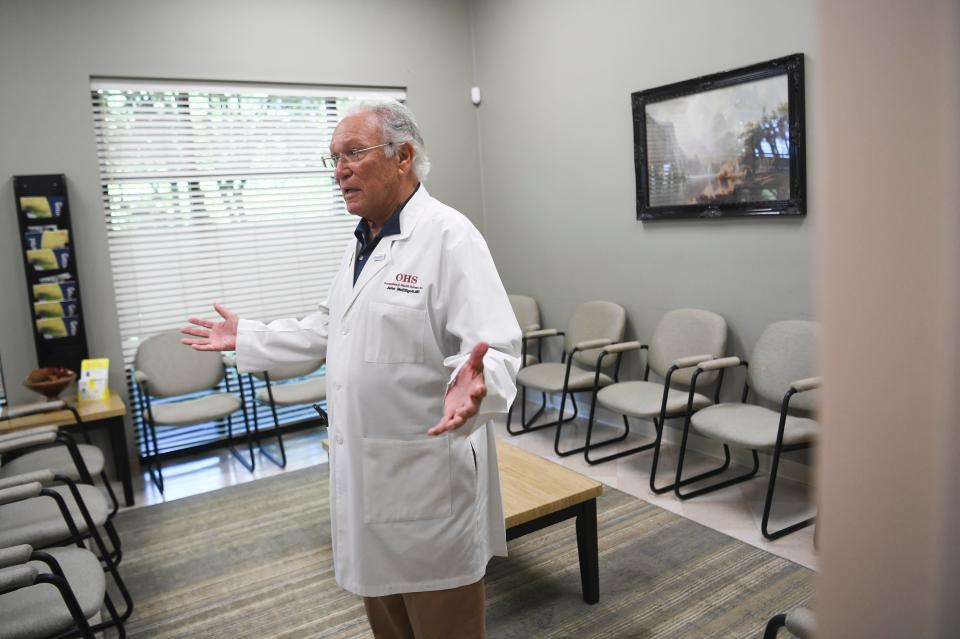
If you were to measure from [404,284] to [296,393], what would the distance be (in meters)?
3.13

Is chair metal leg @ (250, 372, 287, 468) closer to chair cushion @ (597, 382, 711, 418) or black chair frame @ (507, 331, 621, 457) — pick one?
black chair frame @ (507, 331, 621, 457)

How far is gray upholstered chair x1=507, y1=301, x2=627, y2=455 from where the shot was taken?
425 centimetres

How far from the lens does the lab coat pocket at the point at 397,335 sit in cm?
164

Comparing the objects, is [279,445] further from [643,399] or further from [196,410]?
[643,399]

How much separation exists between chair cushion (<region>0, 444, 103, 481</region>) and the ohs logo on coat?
7.60 feet

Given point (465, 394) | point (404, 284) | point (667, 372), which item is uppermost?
point (404, 284)

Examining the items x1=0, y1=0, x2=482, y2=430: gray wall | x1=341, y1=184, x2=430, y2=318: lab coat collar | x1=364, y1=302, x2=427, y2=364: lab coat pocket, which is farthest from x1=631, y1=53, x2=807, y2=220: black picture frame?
x1=364, y1=302, x2=427, y2=364: lab coat pocket

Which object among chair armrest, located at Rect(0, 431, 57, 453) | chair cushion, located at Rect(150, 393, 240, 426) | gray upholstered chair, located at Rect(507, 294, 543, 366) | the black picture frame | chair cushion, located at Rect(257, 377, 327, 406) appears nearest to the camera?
chair armrest, located at Rect(0, 431, 57, 453)

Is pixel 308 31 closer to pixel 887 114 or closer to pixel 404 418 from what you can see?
pixel 404 418

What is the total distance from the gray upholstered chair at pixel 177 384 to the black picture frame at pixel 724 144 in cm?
298

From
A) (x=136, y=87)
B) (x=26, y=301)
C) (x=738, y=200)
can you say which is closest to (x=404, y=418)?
(x=738, y=200)

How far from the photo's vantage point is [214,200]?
4816 mm

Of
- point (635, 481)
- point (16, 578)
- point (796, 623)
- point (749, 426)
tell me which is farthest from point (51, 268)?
point (796, 623)

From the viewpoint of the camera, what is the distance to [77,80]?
4.24 meters
